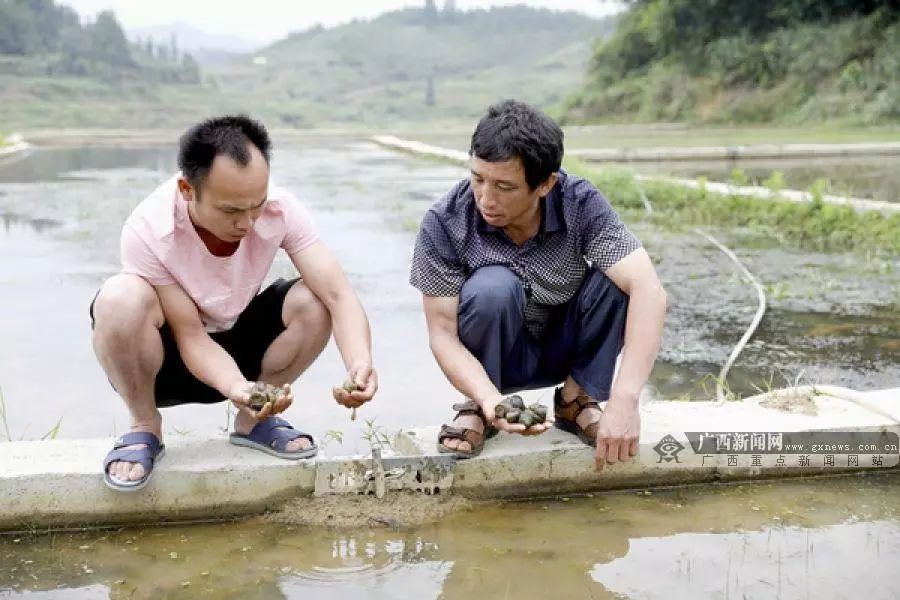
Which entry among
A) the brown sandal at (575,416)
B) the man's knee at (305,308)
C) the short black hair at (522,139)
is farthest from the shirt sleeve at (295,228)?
the brown sandal at (575,416)

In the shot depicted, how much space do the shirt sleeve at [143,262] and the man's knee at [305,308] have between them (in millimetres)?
348

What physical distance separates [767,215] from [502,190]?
6.43 meters

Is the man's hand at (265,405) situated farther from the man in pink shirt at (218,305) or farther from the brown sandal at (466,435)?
the brown sandal at (466,435)

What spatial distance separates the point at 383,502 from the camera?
9.17 ft

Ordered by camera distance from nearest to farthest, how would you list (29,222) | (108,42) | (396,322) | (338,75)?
(396,322) → (29,222) → (108,42) → (338,75)

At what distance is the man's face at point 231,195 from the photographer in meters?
2.55

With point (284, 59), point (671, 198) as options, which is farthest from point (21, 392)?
point (284, 59)

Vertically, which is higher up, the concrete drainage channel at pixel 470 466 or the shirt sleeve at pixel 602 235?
the shirt sleeve at pixel 602 235

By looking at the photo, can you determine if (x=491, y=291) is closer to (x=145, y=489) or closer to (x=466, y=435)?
(x=466, y=435)

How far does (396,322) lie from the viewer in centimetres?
537

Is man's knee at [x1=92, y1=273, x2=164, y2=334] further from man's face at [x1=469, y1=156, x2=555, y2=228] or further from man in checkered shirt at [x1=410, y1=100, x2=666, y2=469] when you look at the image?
man's face at [x1=469, y1=156, x2=555, y2=228]

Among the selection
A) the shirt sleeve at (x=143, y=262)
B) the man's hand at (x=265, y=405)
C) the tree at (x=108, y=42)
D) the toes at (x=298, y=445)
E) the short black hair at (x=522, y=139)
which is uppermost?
the tree at (x=108, y=42)

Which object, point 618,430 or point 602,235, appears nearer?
point 618,430

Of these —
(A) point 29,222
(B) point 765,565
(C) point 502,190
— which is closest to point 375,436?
(C) point 502,190
